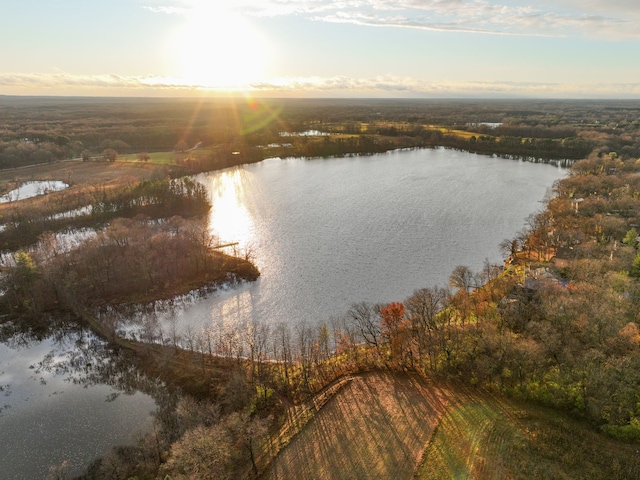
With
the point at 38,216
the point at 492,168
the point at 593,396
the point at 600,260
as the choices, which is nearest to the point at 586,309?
the point at 593,396

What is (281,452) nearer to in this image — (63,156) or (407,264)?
(407,264)

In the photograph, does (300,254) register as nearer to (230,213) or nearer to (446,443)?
(230,213)

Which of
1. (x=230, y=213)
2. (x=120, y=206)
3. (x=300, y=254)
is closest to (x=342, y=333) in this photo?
(x=300, y=254)

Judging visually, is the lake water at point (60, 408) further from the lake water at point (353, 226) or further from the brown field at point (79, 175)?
the brown field at point (79, 175)

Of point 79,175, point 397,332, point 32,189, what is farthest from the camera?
point 79,175

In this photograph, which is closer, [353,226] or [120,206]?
[353,226]

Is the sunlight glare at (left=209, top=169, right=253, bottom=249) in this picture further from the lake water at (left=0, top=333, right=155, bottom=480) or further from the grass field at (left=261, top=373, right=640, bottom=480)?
the grass field at (left=261, top=373, right=640, bottom=480)
